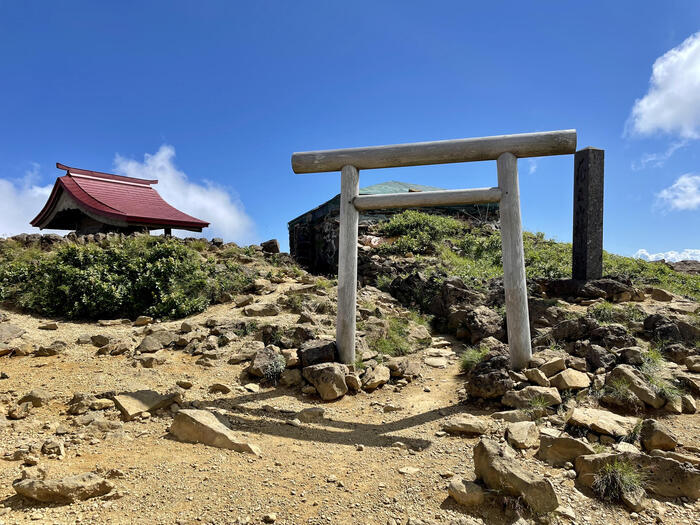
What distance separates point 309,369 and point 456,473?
2474mm

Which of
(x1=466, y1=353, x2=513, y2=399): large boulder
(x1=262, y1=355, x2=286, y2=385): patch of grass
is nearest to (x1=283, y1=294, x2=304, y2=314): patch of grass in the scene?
(x1=262, y1=355, x2=286, y2=385): patch of grass


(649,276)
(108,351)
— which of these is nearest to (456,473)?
(108,351)

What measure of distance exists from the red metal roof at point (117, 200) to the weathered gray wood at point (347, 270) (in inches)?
426

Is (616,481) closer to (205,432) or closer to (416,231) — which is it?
(205,432)

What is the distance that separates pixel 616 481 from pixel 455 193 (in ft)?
11.5

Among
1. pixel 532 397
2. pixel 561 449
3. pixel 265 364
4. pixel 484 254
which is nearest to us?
pixel 561 449

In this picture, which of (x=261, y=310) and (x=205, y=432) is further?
(x=261, y=310)

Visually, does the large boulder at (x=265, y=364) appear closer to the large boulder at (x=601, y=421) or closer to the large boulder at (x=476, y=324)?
the large boulder at (x=476, y=324)

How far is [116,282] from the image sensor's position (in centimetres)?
827

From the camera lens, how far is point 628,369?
416cm

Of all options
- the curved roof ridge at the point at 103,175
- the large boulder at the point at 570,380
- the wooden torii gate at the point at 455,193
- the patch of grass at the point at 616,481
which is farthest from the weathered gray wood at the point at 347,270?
the curved roof ridge at the point at 103,175

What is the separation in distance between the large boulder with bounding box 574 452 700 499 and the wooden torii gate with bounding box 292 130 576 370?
6.76ft

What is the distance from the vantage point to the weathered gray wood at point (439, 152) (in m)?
4.96

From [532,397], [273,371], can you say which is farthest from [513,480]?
[273,371]
